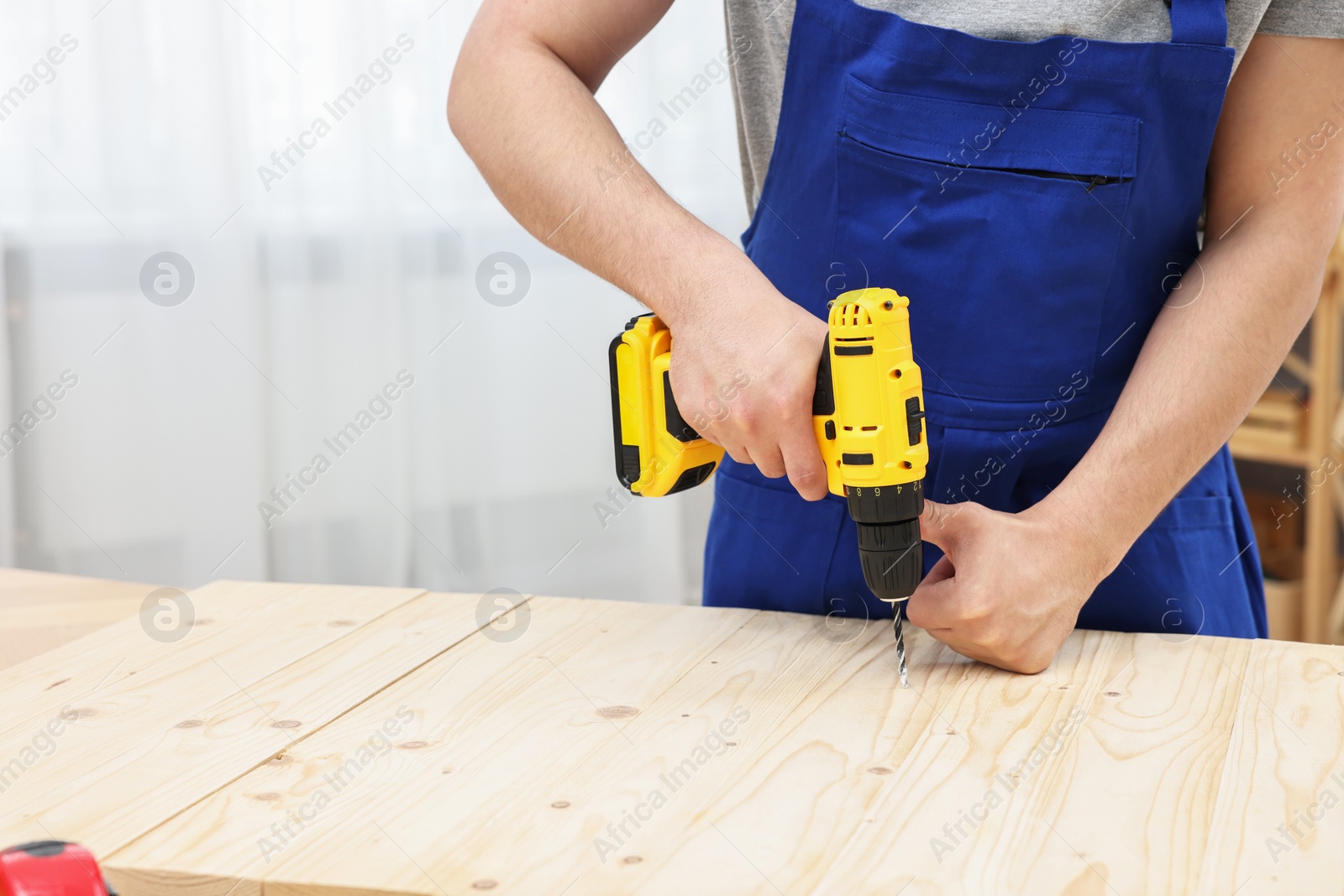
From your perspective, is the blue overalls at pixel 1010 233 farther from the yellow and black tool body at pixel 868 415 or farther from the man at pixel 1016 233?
the yellow and black tool body at pixel 868 415

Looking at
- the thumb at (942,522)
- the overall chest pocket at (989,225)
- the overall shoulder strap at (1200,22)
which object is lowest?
the thumb at (942,522)

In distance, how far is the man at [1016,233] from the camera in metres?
0.87

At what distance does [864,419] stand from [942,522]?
15 cm

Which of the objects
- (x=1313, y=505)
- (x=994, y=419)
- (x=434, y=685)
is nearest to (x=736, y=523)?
(x=994, y=419)

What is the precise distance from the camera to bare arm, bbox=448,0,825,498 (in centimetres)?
81

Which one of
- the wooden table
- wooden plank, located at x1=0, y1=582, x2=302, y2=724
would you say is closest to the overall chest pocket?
the wooden table

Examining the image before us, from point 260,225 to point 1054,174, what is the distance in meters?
1.68

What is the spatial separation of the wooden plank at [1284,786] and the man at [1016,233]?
15 centimetres

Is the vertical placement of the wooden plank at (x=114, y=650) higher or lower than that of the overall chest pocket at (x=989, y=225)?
lower

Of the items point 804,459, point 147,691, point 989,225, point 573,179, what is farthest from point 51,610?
point 989,225

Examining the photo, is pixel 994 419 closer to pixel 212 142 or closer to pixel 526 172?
pixel 526 172

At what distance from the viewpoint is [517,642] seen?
3.03ft

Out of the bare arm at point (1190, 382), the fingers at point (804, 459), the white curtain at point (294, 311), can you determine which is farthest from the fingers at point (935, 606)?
the white curtain at point (294, 311)

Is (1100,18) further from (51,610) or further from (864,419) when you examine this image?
(51,610)
